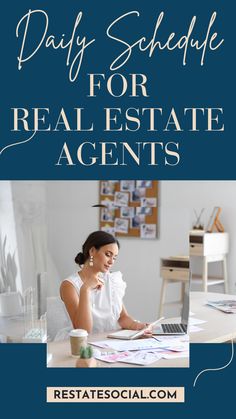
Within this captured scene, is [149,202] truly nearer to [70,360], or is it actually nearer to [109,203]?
[109,203]

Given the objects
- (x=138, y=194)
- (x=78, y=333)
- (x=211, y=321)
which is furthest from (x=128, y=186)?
(x=211, y=321)

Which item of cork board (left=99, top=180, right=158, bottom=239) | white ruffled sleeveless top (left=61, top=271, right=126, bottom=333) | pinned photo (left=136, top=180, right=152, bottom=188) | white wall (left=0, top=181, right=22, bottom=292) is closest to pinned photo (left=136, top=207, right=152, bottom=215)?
cork board (left=99, top=180, right=158, bottom=239)

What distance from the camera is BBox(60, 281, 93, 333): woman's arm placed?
2.66 meters

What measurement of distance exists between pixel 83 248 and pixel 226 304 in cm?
101

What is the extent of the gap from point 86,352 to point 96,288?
0.92 feet

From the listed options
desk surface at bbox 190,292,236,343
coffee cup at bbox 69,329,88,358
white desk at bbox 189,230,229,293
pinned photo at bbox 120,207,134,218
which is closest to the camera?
coffee cup at bbox 69,329,88,358

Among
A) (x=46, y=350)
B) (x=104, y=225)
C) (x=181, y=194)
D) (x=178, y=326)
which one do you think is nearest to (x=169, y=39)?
(x=181, y=194)

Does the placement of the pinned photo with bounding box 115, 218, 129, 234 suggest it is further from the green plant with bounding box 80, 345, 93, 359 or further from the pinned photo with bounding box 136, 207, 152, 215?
the green plant with bounding box 80, 345, 93, 359

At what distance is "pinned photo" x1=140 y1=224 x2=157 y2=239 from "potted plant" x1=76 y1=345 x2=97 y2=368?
0.55 meters

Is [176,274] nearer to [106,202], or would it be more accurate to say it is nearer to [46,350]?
[106,202]

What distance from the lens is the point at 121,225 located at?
2682 mm

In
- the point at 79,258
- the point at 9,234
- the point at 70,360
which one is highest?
the point at 9,234

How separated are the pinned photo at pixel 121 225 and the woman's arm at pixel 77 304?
29 cm

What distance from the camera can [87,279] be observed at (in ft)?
8.79
